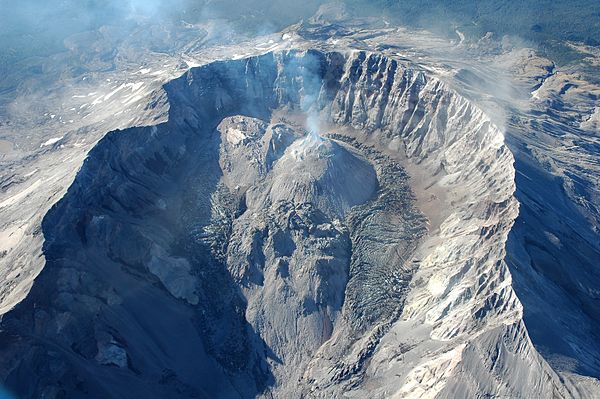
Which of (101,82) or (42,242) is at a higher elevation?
(42,242)

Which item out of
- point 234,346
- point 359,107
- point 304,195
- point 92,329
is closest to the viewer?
point 92,329

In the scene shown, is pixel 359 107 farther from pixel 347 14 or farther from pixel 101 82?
pixel 347 14

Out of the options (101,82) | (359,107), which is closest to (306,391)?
(359,107)

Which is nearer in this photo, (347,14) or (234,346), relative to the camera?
(234,346)

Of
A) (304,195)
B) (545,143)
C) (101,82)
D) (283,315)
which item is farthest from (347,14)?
(283,315)

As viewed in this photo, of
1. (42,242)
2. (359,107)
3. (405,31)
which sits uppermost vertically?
(42,242)

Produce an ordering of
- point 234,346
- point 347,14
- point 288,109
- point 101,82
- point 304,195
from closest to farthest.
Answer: point 234,346, point 304,195, point 288,109, point 101,82, point 347,14
